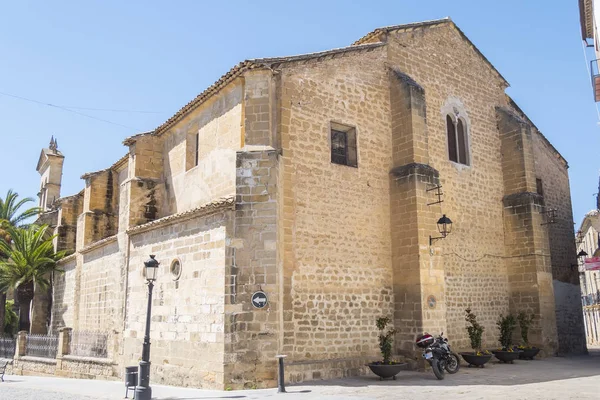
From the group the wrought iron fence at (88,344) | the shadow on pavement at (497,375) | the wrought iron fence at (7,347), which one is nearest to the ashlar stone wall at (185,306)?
the wrought iron fence at (88,344)

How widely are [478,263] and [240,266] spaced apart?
8771 mm

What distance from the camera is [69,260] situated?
22078 mm

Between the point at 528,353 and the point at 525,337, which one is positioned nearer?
the point at 528,353

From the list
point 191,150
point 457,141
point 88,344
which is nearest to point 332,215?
point 191,150

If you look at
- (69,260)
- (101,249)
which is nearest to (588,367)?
(101,249)

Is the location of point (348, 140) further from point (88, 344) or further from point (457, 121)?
point (88, 344)

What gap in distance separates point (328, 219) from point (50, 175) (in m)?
30.9

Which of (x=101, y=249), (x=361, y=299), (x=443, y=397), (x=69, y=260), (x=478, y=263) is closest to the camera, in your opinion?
(x=443, y=397)

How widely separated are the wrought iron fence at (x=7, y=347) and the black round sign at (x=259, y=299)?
47.3ft

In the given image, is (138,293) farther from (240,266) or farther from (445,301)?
(445,301)

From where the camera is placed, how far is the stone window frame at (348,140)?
46.6 ft

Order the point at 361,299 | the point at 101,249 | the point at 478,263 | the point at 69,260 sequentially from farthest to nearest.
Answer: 1. the point at 69,260
2. the point at 101,249
3. the point at 478,263
4. the point at 361,299

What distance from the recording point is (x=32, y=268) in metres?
23.7

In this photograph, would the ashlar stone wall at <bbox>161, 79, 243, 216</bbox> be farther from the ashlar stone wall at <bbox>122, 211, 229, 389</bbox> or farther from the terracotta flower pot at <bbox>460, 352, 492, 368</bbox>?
the terracotta flower pot at <bbox>460, 352, 492, 368</bbox>
